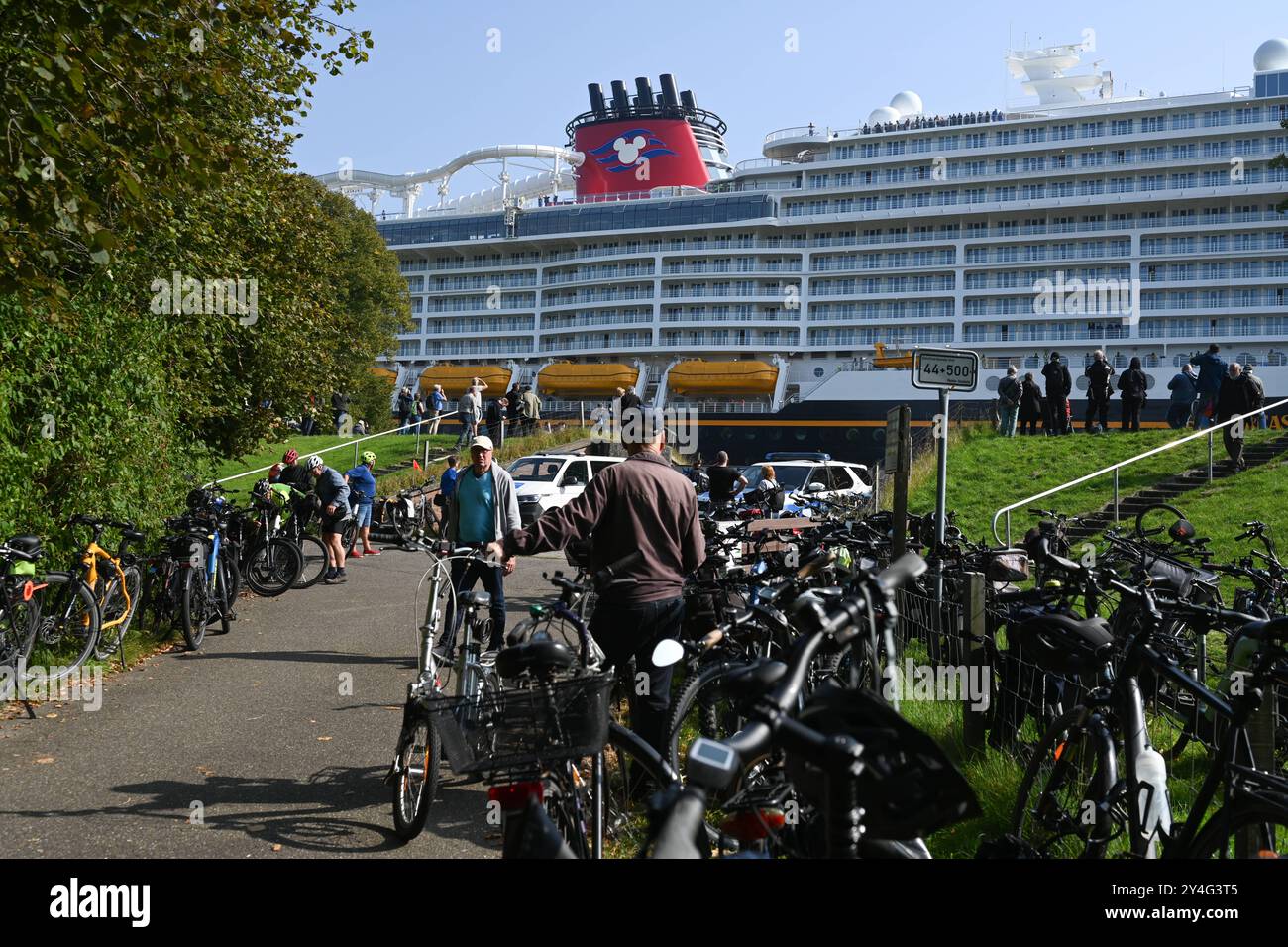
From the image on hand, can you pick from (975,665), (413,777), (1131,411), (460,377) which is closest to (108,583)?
(413,777)

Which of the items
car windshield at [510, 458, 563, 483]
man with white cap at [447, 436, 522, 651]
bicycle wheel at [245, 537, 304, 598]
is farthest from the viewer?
car windshield at [510, 458, 563, 483]

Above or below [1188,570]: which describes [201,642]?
below

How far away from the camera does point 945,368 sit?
7020mm

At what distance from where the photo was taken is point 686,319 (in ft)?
213

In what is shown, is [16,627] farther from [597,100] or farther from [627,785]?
[597,100]

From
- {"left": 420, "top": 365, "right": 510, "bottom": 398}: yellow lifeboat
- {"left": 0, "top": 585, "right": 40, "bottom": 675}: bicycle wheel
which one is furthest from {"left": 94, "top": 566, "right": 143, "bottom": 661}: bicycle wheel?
{"left": 420, "top": 365, "right": 510, "bottom": 398}: yellow lifeboat

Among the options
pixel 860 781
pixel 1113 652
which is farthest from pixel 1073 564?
pixel 860 781

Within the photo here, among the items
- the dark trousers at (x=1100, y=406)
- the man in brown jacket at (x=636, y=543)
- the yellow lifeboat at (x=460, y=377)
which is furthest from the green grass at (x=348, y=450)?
the yellow lifeboat at (x=460, y=377)

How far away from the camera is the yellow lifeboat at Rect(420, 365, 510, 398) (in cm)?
6694

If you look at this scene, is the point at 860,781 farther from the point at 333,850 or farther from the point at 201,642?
the point at 201,642

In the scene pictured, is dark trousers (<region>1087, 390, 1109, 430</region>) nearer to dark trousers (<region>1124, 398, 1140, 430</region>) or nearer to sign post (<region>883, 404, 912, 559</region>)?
dark trousers (<region>1124, 398, 1140, 430</region>)

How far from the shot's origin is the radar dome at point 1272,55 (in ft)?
197

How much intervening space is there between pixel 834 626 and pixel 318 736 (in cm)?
525

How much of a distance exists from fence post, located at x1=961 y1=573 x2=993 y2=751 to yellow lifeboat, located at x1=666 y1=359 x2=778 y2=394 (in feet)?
180
